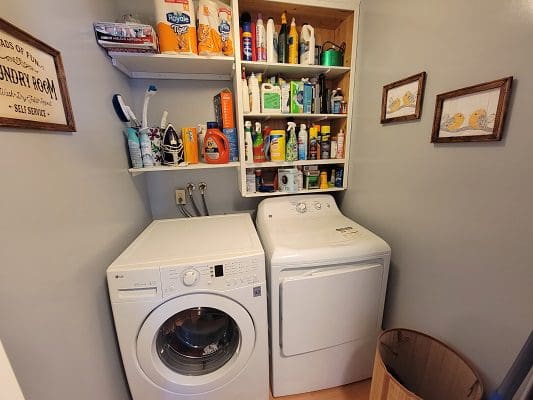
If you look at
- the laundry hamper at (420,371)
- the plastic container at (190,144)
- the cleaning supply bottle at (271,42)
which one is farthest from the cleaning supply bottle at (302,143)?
the laundry hamper at (420,371)

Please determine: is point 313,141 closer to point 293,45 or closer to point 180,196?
point 293,45

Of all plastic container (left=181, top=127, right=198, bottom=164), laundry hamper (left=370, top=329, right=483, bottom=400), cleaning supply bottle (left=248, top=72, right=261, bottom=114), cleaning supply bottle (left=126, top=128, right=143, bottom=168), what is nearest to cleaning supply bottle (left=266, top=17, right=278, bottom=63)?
cleaning supply bottle (left=248, top=72, right=261, bottom=114)

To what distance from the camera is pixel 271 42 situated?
136cm

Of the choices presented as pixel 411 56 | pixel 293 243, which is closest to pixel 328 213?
pixel 293 243

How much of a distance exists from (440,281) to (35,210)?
1542 mm

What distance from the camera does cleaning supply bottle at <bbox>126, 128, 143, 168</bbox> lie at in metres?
1.29

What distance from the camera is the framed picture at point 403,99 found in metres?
1.02

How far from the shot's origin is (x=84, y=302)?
84 cm

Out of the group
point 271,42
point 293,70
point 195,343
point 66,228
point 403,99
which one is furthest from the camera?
point 293,70

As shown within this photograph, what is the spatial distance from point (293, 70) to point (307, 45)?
16 centimetres

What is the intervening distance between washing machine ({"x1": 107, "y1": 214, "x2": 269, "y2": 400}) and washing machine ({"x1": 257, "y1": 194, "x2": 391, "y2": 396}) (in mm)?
100

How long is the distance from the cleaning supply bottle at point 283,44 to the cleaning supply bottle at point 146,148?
944 mm

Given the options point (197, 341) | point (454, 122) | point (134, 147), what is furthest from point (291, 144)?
point (197, 341)

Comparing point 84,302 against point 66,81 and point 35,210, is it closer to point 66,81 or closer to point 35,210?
point 35,210
